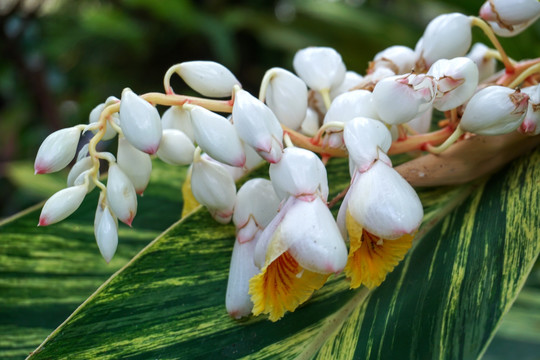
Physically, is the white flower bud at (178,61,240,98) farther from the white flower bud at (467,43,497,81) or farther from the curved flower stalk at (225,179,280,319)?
the white flower bud at (467,43,497,81)

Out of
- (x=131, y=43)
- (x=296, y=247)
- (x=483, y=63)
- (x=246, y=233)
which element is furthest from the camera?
(x=131, y=43)

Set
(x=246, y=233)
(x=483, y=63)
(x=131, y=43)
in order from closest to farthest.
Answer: (x=246, y=233), (x=483, y=63), (x=131, y=43)

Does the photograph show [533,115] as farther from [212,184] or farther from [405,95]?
[212,184]

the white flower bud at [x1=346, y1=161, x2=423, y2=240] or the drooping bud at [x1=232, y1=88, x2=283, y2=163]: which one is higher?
the drooping bud at [x1=232, y1=88, x2=283, y2=163]

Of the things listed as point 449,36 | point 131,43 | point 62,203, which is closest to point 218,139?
point 62,203

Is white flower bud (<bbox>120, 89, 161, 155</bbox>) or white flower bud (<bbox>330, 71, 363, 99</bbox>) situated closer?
white flower bud (<bbox>120, 89, 161, 155</bbox>)

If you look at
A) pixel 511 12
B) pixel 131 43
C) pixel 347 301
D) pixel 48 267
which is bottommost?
pixel 131 43

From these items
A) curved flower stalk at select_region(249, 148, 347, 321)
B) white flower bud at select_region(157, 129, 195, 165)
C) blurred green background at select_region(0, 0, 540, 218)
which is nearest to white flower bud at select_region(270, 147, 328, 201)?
curved flower stalk at select_region(249, 148, 347, 321)

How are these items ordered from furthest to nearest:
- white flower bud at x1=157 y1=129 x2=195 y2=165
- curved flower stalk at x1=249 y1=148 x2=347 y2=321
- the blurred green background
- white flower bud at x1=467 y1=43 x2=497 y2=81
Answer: the blurred green background → white flower bud at x1=467 y1=43 x2=497 y2=81 → white flower bud at x1=157 y1=129 x2=195 y2=165 → curved flower stalk at x1=249 y1=148 x2=347 y2=321
